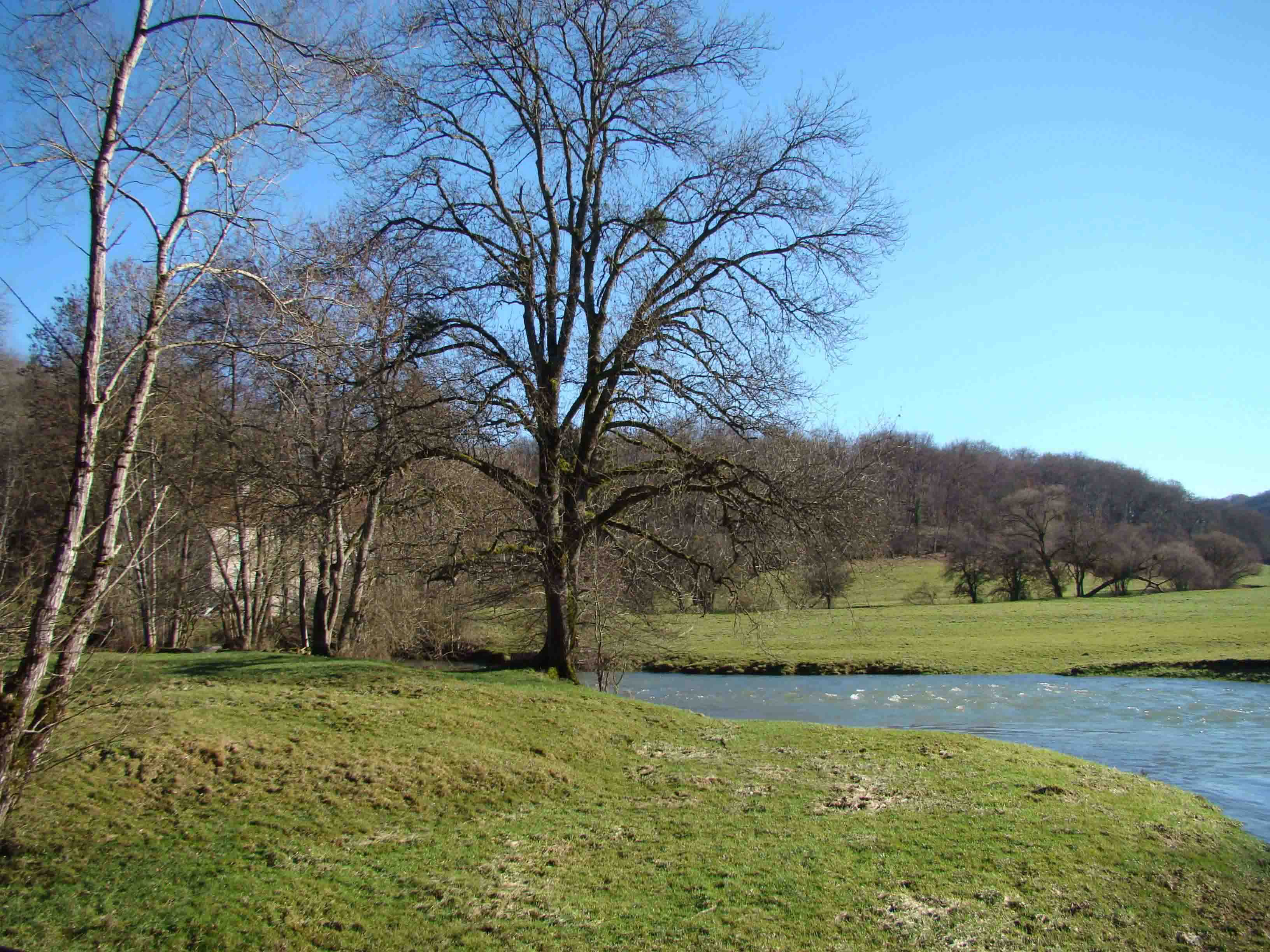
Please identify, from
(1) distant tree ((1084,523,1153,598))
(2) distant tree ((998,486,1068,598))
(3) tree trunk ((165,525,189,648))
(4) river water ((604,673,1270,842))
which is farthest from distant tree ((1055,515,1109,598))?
(3) tree trunk ((165,525,189,648))

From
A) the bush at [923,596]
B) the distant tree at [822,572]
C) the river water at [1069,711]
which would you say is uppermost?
the distant tree at [822,572]

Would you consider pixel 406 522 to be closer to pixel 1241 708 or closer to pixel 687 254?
pixel 687 254

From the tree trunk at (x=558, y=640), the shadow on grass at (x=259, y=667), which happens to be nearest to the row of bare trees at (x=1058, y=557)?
the tree trunk at (x=558, y=640)

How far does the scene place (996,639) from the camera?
36.0 m

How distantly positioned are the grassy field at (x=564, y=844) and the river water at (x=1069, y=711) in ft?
11.1

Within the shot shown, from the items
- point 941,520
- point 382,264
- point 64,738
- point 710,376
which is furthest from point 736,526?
point 941,520

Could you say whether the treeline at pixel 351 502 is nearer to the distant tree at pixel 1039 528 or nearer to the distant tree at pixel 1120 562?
the distant tree at pixel 1039 528

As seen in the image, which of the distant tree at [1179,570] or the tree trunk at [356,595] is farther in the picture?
the distant tree at [1179,570]

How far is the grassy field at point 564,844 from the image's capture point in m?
5.77

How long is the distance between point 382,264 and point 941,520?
153ft

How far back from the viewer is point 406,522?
1688cm

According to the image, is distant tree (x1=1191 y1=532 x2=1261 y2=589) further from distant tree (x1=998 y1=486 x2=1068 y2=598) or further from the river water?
the river water

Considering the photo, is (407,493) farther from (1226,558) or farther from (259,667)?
(1226,558)

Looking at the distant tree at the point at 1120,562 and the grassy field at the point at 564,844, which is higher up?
the distant tree at the point at 1120,562
